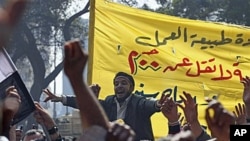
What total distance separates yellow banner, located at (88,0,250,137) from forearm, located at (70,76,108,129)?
474cm

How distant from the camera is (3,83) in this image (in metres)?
4.47

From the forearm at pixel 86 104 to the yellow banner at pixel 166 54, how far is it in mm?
4745

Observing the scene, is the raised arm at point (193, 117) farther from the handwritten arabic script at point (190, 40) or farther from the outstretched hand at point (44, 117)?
the handwritten arabic script at point (190, 40)

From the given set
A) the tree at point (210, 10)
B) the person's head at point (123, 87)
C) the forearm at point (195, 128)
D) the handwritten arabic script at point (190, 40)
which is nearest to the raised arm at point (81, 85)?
the forearm at point (195, 128)

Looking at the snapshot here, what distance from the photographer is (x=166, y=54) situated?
307 inches

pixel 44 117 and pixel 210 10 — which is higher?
pixel 210 10

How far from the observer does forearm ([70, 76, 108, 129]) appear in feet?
7.82

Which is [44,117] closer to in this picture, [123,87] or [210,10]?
[123,87]

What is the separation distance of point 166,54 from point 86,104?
539cm

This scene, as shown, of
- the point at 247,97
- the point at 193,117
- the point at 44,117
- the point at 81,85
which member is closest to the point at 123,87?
the point at 44,117

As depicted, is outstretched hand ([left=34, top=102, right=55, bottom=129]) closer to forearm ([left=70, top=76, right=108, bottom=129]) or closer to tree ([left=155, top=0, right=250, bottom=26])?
forearm ([left=70, top=76, right=108, bottom=129])

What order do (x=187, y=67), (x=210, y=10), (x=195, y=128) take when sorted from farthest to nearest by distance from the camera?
(x=210, y=10), (x=187, y=67), (x=195, y=128)

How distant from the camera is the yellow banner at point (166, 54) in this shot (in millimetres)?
7480

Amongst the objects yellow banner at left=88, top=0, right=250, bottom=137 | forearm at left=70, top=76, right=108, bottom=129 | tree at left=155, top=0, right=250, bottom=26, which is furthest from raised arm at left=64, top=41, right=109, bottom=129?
tree at left=155, top=0, right=250, bottom=26
